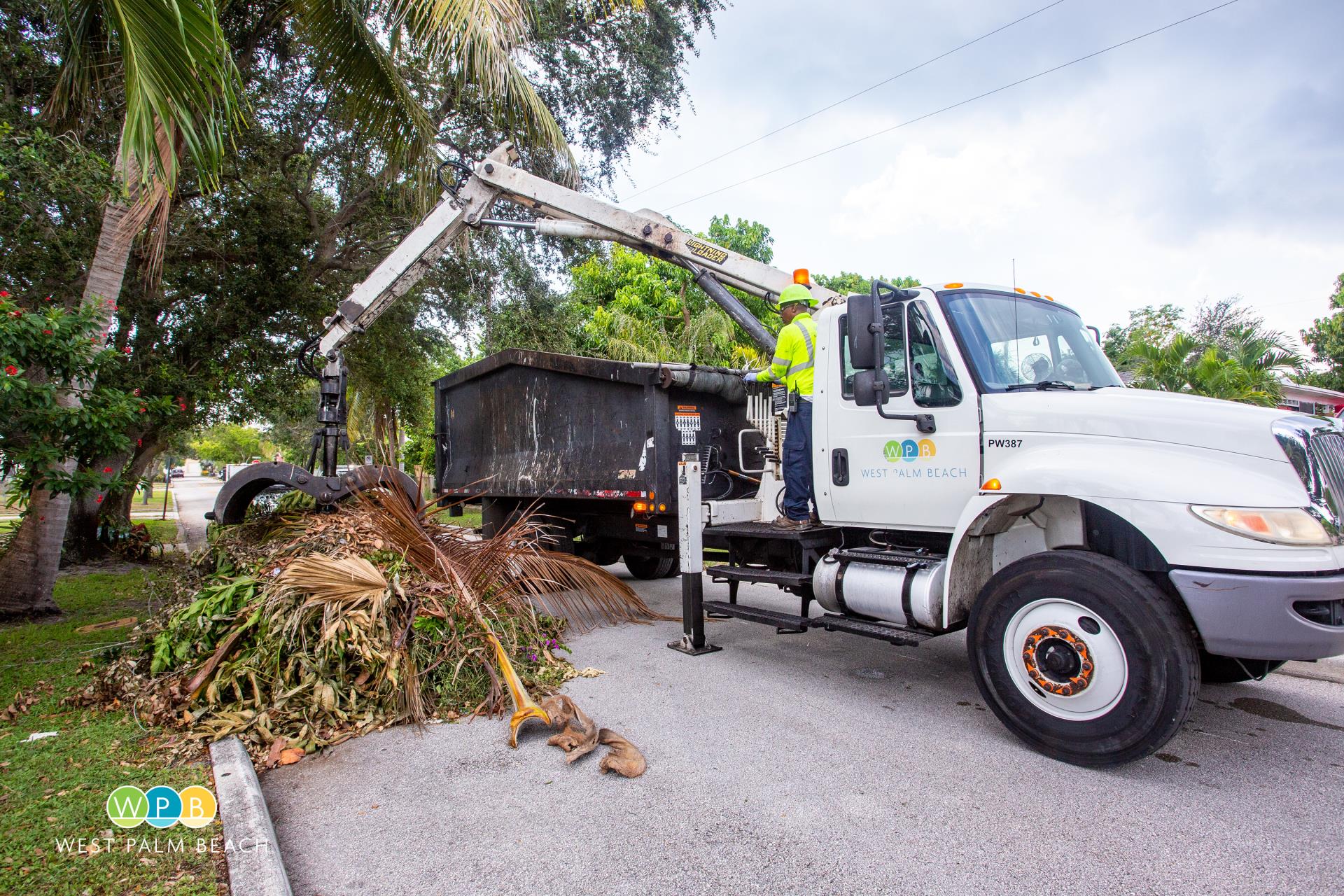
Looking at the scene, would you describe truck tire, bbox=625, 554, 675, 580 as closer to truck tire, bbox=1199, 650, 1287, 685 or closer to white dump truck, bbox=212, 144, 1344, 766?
white dump truck, bbox=212, 144, 1344, 766

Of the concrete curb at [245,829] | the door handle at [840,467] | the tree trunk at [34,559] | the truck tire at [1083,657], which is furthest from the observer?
the tree trunk at [34,559]

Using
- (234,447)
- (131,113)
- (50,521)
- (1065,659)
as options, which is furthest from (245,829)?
(234,447)

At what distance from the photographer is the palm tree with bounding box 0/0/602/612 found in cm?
505

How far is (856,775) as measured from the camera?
3.52 m

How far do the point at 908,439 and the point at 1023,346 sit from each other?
2.75ft

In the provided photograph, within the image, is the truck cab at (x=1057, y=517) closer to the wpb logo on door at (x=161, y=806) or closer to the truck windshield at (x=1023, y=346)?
the truck windshield at (x=1023, y=346)

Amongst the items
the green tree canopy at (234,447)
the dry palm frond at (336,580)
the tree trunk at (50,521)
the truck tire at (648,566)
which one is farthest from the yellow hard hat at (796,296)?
the green tree canopy at (234,447)

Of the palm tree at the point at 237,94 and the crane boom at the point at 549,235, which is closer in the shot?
the palm tree at the point at 237,94

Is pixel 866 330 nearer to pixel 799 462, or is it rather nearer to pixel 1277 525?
pixel 799 462

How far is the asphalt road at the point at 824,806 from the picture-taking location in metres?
2.70

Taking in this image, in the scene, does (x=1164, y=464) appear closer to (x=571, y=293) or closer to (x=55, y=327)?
(x=55, y=327)

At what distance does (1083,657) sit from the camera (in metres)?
3.49

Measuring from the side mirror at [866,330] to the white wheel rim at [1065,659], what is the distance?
156cm

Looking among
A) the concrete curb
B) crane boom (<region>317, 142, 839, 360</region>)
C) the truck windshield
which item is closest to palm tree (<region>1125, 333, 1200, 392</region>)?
crane boom (<region>317, 142, 839, 360</region>)
